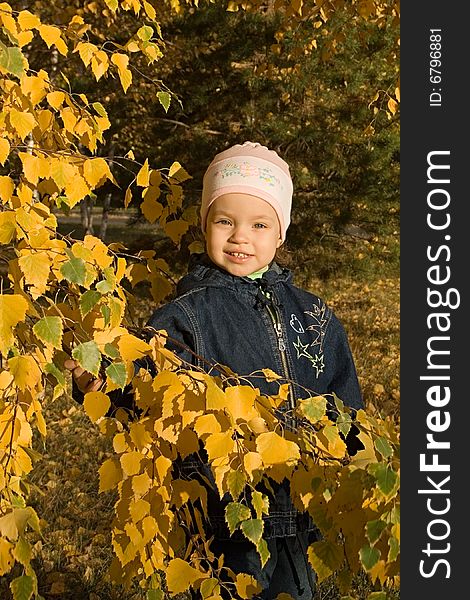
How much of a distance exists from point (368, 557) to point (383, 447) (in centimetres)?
16

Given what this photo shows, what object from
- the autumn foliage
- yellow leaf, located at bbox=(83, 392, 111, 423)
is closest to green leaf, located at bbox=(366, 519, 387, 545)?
the autumn foliage

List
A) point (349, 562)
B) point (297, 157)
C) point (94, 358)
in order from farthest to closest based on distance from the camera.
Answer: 1. point (297, 157)
2. point (349, 562)
3. point (94, 358)

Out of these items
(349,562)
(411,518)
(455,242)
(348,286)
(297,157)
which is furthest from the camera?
(348,286)

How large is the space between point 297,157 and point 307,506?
19.0 feet

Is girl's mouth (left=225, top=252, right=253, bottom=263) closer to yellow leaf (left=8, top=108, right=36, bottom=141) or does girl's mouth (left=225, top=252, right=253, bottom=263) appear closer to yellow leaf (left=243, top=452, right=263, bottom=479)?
yellow leaf (left=8, top=108, right=36, bottom=141)

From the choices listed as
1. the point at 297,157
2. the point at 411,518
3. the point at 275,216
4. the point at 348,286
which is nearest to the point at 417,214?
the point at 275,216

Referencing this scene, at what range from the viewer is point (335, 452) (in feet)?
4.26

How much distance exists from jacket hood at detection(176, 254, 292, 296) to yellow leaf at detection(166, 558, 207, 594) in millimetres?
653

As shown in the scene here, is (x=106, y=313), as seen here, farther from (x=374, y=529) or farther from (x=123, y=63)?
(x=123, y=63)

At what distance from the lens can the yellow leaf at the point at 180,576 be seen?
1367 millimetres

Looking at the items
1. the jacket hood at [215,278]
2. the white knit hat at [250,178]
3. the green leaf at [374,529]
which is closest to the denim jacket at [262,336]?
the jacket hood at [215,278]

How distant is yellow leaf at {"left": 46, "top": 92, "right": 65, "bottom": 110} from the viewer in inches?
70.8

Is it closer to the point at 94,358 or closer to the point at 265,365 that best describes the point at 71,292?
the point at 94,358

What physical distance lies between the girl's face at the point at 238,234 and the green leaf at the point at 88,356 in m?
0.68
